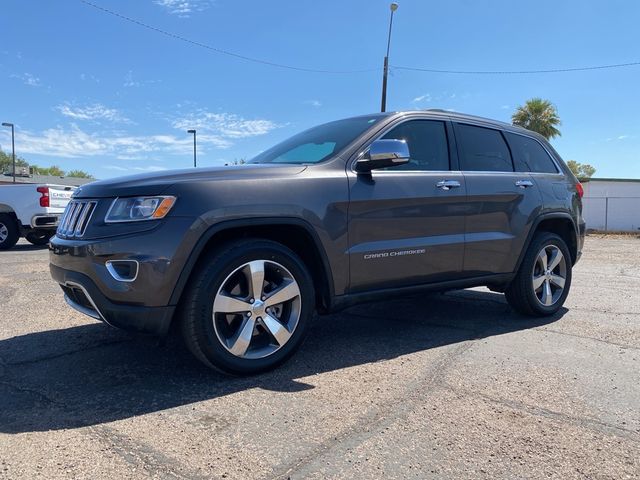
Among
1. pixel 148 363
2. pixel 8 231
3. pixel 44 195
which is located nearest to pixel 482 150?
pixel 148 363

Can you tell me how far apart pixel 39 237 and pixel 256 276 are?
11.3 metres

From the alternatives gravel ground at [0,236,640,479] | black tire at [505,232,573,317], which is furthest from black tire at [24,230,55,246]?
black tire at [505,232,573,317]

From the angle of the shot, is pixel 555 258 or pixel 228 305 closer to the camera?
pixel 228 305

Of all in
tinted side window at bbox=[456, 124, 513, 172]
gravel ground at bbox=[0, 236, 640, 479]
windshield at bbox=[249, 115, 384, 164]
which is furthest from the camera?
tinted side window at bbox=[456, 124, 513, 172]

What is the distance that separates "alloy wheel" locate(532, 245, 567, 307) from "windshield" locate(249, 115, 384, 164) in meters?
2.22

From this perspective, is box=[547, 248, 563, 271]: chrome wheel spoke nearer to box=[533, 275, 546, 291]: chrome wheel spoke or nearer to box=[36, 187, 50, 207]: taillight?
box=[533, 275, 546, 291]: chrome wheel spoke

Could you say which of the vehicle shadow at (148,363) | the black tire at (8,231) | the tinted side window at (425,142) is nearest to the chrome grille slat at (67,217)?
the vehicle shadow at (148,363)

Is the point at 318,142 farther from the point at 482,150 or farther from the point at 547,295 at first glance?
the point at 547,295

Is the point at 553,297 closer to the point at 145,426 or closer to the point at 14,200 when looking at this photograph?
the point at 145,426

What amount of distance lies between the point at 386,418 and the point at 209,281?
127cm

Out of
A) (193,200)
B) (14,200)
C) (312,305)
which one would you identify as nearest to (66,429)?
(193,200)

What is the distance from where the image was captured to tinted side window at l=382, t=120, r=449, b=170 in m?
4.30

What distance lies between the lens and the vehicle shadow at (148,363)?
293cm

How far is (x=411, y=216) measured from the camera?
4.05 meters
